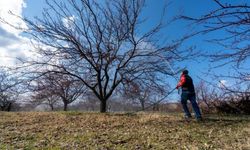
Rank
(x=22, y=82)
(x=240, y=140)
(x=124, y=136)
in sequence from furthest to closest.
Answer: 1. (x=22, y=82)
2. (x=124, y=136)
3. (x=240, y=140)

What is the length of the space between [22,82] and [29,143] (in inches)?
237

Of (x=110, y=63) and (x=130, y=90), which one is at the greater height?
(x=110, y=63)

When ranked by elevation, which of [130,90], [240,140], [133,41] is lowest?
[240,140]

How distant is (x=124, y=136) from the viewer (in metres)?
5.91

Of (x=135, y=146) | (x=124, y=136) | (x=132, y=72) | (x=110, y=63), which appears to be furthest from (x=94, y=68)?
(x=135, y=146)

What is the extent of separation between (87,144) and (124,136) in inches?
37.8

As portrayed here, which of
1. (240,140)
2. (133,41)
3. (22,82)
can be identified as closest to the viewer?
(240,140)

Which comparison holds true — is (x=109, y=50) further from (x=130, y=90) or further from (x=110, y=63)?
(x=130, y=90)

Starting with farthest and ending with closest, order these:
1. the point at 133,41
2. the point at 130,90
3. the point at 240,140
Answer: the point at 130,90
the point at 133,41
the point at 240,140

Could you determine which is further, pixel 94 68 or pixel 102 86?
pixel 102 86

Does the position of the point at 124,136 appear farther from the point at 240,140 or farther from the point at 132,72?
the point at 132,72

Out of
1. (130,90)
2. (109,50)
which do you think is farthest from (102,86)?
(109,50)

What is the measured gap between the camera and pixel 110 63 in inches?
470

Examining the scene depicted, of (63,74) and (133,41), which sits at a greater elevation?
(133,41)
